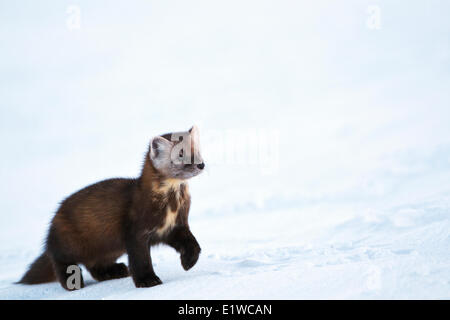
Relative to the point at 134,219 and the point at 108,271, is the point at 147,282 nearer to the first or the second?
the point at 134,219

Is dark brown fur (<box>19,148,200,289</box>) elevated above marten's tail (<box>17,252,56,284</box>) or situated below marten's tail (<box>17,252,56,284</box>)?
above

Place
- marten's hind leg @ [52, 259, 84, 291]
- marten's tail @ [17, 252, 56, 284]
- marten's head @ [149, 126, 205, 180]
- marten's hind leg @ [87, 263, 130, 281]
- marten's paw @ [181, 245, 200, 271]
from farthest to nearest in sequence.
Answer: marten's tail @ [17, 252, 56, 284] < marten's hind leg @ [87, 263, 130, 281] < marten's hind leg @ [52, 259, 84, 291] < marten's paw @ [181, 245, 200, 271] < marten's head @ [149, 126, 205, 180]

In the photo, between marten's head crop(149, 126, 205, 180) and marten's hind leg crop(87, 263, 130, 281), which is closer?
marten's head crop(149, 126, 205, 180)

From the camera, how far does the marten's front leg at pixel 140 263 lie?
5.46m

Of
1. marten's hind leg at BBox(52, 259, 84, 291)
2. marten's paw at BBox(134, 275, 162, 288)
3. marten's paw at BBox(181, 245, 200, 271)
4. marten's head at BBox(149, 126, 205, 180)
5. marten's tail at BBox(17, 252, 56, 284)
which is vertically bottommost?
marten's tail at BBox(17, 252, 56, 284)

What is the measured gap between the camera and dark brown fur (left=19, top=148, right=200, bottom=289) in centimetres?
560

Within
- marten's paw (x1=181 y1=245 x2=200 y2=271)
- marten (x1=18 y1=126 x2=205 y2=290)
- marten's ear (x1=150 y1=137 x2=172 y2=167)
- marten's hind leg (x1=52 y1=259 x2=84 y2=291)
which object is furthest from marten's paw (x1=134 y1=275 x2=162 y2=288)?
marten's ear (x1=150 y1=137 x2=172 y2=167)

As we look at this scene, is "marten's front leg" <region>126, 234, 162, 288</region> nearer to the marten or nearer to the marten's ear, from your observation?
the marten

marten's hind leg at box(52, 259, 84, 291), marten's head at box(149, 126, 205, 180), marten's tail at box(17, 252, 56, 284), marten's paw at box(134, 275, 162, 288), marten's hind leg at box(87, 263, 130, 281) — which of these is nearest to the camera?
marten's paw at box(134, 275, 162, 288)

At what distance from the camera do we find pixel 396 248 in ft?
19.4

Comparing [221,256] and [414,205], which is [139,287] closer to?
[221,256]

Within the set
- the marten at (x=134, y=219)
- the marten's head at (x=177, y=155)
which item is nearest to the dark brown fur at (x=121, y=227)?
the marten at (x=134, y=219)

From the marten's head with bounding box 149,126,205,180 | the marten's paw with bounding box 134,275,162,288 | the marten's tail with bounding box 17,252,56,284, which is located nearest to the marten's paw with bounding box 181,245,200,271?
the marten's paw with bounding box 134,275,162,288

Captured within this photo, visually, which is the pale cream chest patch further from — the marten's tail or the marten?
the marten's tail
